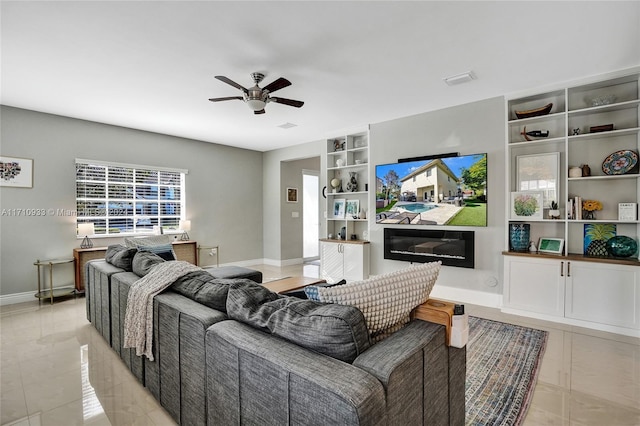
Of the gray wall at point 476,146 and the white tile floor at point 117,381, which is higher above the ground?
the gray wall at point 476,146

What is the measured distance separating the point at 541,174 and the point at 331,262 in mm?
3360

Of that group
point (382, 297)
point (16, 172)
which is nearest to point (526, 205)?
point (382, 297)

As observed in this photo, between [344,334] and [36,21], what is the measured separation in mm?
3186

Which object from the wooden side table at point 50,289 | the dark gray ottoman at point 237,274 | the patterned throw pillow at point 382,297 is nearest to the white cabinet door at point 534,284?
the patterned throw pillow at point 382,297

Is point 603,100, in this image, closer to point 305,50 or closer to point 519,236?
point 519,236

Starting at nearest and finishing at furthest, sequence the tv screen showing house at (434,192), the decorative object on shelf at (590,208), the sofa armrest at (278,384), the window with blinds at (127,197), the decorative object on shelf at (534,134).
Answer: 1. the sofa armrest at (278,384)
2. the decorative object on shelf at (590,208)
3. the decorative object on shelf at (534,134)
4. the tv screen showing house at (434,192)
5. the window with blinds at (127,197)

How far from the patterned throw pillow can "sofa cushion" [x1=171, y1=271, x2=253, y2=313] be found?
1.66ft

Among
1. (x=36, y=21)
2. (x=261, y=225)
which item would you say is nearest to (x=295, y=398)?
(x=36, y=21)

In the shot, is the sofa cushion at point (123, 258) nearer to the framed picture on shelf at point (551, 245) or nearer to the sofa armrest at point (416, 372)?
the sofa armrest at point (416, 372)

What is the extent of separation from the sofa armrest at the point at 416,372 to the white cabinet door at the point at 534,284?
2625 mm

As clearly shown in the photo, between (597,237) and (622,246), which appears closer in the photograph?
(622,246)

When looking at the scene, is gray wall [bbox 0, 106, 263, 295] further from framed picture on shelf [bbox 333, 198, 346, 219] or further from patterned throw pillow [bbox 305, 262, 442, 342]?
patterned throw pillow [bbox 305, 262, 442, 342]

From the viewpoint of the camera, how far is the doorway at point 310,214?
7691 mm

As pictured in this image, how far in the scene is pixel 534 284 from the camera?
11.7ft
